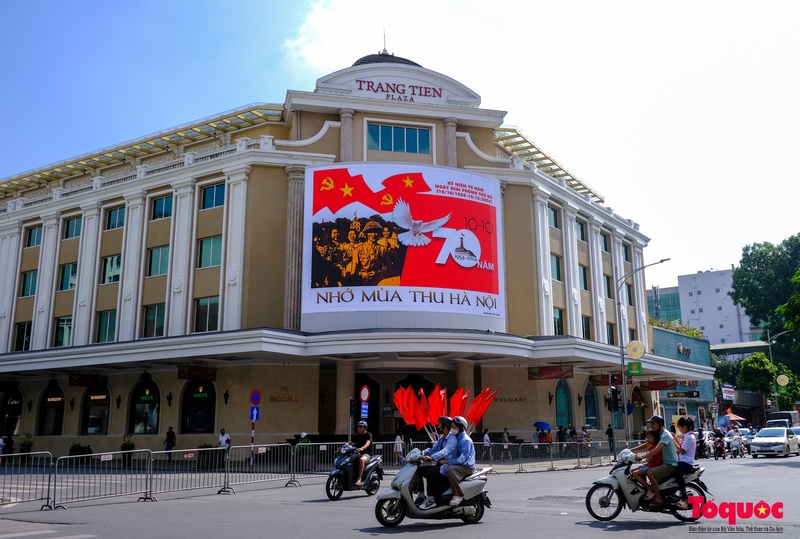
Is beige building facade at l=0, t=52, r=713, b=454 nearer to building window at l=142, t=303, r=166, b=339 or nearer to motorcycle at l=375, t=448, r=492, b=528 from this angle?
building window at l=142, t=303, r=166, b=339

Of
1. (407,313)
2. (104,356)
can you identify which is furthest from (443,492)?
(104,356)

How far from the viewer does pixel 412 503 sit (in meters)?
11.6

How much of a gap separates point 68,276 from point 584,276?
29275mm

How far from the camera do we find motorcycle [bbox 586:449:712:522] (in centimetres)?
1179

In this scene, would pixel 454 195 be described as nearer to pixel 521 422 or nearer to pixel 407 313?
pixel 407 313

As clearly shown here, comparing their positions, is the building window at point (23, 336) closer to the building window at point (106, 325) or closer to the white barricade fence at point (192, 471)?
the building window at point (106, 325)

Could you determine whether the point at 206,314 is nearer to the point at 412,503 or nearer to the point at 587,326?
the point at 587,326

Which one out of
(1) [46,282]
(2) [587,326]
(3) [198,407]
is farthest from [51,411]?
(2) [587,326]

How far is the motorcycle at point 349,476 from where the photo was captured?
1659 centimetres

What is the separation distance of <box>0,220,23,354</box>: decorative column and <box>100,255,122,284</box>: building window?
23.2 feet

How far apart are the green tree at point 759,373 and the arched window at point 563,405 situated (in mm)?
41593

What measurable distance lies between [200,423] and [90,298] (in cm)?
1019

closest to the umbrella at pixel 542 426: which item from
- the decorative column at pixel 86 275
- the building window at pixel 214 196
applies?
the building window at pixel 214 196

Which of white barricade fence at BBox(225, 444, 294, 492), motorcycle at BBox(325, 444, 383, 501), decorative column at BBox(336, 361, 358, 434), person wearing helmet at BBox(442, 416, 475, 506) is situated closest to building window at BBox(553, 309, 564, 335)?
decorative column at BBox(336, 361, 358, 434)
